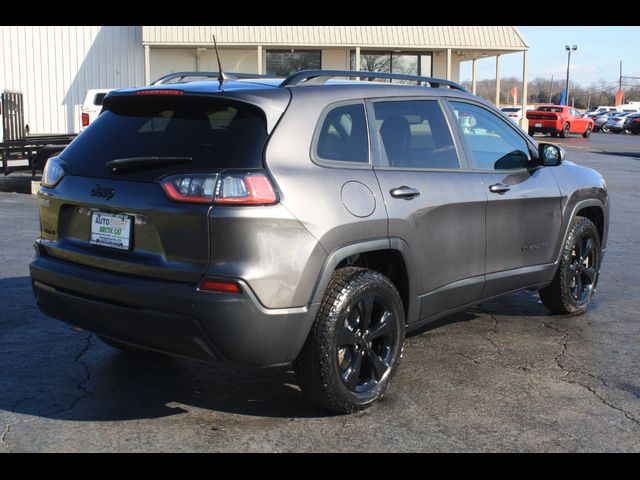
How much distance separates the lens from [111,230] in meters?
4.16

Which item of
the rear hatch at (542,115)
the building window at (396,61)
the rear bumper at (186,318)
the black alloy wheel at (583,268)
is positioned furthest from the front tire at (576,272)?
the rear hatch at (542,115)

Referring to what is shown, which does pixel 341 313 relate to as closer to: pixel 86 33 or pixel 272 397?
pixel 272 397

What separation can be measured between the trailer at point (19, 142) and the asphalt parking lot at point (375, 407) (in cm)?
1040

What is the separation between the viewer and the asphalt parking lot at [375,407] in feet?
13.3

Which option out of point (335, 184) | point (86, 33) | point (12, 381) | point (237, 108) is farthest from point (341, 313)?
point (86, 33)

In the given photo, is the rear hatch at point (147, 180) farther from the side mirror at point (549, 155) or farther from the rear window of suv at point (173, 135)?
the side mirror at point (549, 155)

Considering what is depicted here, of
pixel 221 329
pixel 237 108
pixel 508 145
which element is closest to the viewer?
pixel 221 329

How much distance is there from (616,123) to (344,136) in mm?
57331

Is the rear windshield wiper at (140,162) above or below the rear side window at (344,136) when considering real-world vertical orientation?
below

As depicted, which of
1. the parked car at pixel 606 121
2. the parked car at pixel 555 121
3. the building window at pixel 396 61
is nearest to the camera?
the building window at pixel 396 61

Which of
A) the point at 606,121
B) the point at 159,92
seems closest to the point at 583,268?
the point at 159,92

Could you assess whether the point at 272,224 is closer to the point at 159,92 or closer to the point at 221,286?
the point at 221,286
